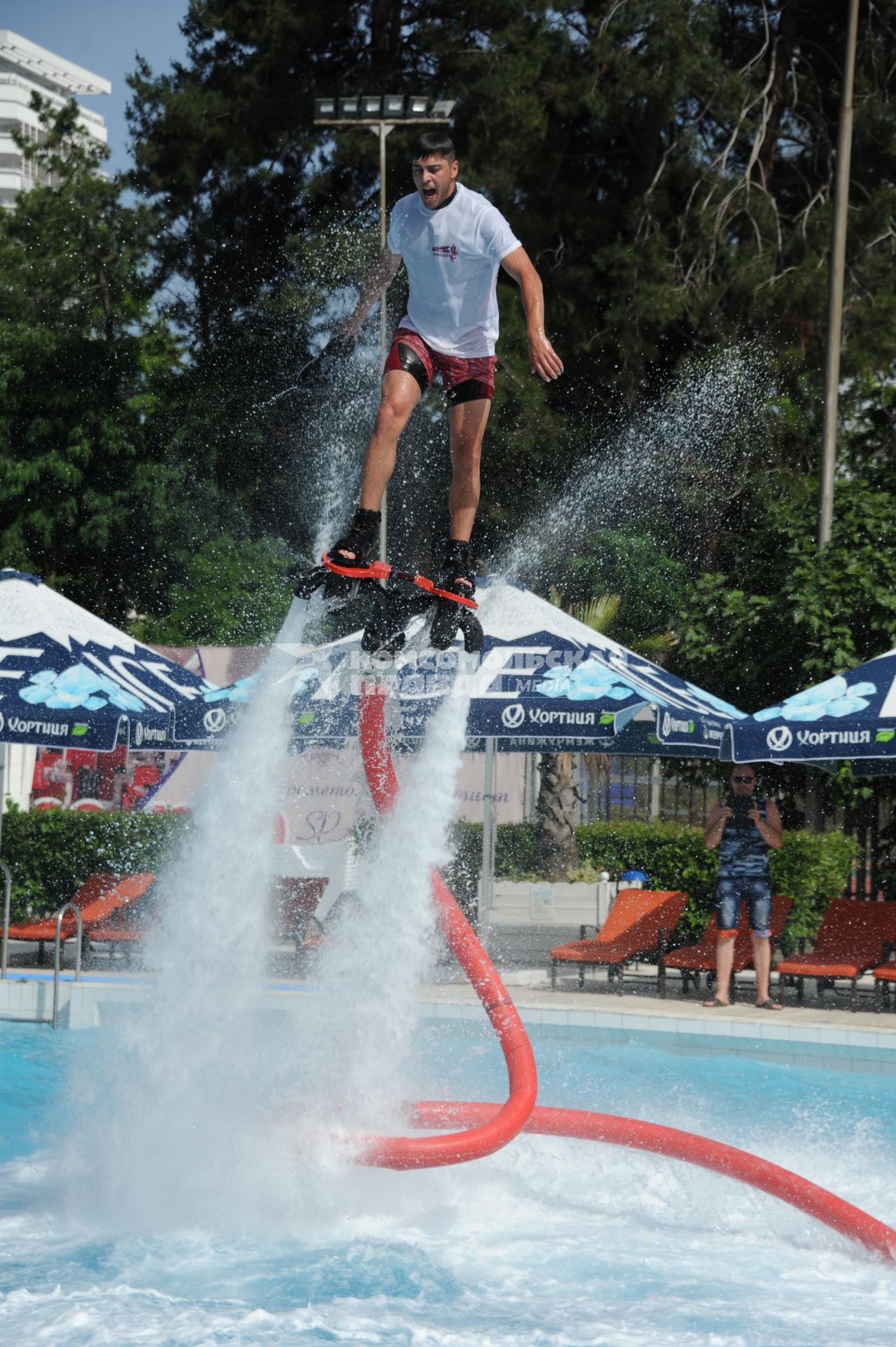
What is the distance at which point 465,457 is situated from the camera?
6137 mm

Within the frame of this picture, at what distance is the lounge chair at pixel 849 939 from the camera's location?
40.0 feet

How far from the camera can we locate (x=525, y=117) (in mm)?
21516

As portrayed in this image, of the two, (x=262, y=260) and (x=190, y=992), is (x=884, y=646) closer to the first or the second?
(x=190, y=992)

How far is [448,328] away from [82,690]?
6.47m

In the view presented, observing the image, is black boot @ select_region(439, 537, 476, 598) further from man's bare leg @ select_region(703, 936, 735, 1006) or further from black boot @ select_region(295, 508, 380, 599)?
man's bare leg @ select_region(703, 936, 735, 1006)

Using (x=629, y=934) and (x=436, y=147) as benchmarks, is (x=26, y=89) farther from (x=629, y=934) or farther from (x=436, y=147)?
(x=436, y=147)

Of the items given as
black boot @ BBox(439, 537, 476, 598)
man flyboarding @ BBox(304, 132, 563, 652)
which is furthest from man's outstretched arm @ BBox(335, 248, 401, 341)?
black boot @ BBox(439, 537, 476, 598)

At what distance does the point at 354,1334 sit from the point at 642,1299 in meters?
1.31

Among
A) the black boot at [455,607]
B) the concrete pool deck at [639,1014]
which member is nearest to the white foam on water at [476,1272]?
the concrete pool deck at [639,1014]

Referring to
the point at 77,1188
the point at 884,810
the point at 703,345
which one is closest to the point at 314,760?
the point at 884,810

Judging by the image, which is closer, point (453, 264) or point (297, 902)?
point (453, 264)

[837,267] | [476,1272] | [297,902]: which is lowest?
[476,1272]

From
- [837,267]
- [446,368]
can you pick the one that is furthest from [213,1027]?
[837,267]

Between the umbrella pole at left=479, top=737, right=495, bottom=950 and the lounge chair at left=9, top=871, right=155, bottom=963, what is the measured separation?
307 centimetres
